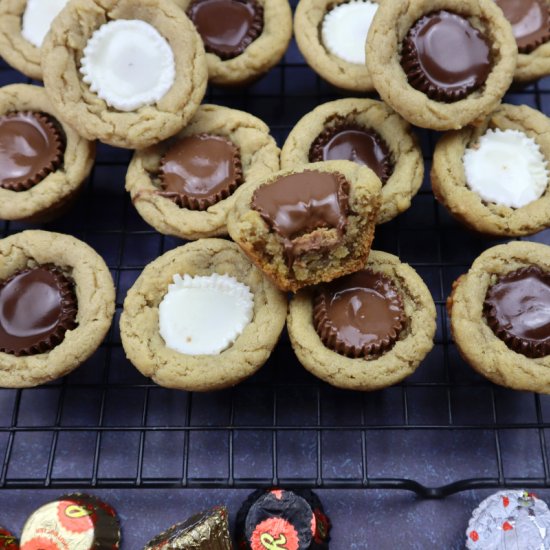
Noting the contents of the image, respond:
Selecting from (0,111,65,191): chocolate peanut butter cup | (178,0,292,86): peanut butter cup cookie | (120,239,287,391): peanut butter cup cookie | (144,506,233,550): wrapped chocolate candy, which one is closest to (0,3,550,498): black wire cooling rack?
(144,506,233,550): wrapped chocolate candy

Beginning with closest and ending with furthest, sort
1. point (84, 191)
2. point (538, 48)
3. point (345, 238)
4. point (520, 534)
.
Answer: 1. point (345, 238)
2. point (520, 534)
3. point (538, 48)
4. point (84, 191)

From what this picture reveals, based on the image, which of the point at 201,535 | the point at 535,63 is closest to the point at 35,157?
the point at 201,535

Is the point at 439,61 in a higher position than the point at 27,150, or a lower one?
higher

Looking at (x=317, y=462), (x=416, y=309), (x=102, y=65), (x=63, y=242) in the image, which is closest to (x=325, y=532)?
(x=317, y=462)

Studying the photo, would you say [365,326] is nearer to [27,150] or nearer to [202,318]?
[202,318]

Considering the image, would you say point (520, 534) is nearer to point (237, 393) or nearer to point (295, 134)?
point (237, 393)

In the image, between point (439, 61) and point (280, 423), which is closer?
point (439, 61)
